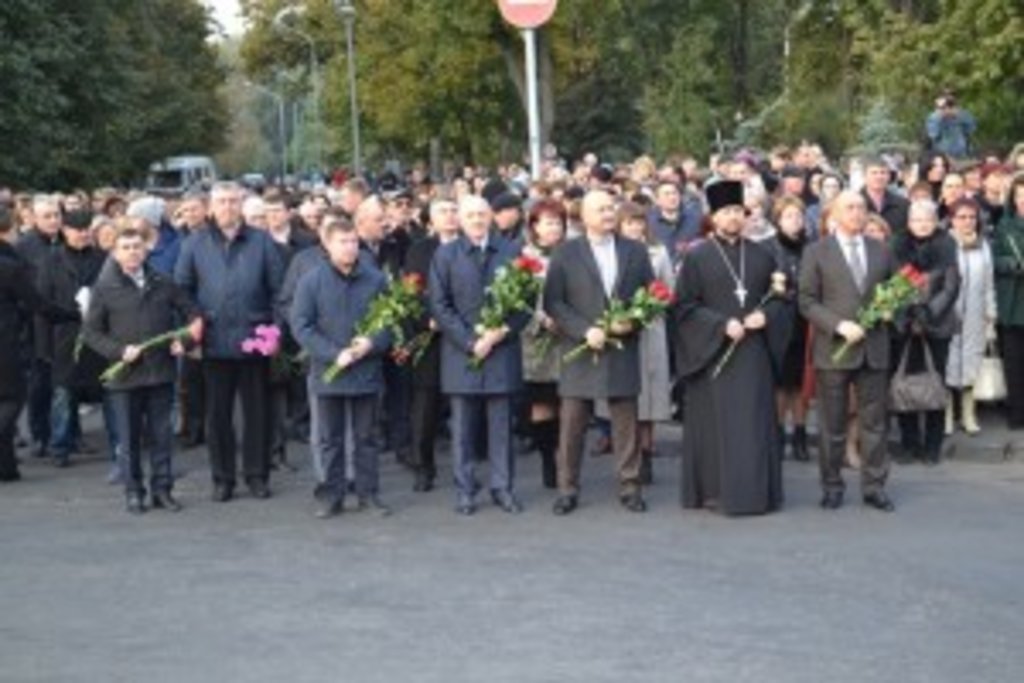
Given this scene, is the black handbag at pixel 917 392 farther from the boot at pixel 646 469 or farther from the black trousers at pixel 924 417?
the boot at pixel 646 469

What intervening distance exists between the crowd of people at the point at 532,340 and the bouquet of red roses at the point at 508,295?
6 cm

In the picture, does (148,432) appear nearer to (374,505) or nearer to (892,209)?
(374,505)

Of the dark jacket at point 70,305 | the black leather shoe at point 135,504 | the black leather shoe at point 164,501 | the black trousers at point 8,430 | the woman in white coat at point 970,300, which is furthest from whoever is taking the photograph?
the dark jacket at point 70,305

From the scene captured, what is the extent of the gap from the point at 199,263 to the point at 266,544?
2480mm

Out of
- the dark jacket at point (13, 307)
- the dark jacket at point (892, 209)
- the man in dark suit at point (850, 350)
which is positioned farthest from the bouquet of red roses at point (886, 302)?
the dark jacket at point (13, 307)

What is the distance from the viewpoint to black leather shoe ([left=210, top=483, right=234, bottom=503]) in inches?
503

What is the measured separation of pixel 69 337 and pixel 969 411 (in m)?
7.14

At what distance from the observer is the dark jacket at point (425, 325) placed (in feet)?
41.5

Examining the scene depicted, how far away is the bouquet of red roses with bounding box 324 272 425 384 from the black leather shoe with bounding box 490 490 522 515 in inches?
47.8

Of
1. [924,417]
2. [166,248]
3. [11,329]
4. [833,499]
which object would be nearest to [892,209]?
[924,417]

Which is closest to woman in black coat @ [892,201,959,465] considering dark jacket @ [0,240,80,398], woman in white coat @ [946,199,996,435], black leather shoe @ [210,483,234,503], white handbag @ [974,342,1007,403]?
woman in white coat @ [946,199,996,435]

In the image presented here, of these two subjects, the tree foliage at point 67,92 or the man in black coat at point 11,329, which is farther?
the tree foliage at point 67,92

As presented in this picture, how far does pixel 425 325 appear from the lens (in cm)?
1271

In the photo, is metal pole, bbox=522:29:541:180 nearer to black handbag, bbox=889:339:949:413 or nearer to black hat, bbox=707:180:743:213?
black hat, bbox=707:180:743:213
